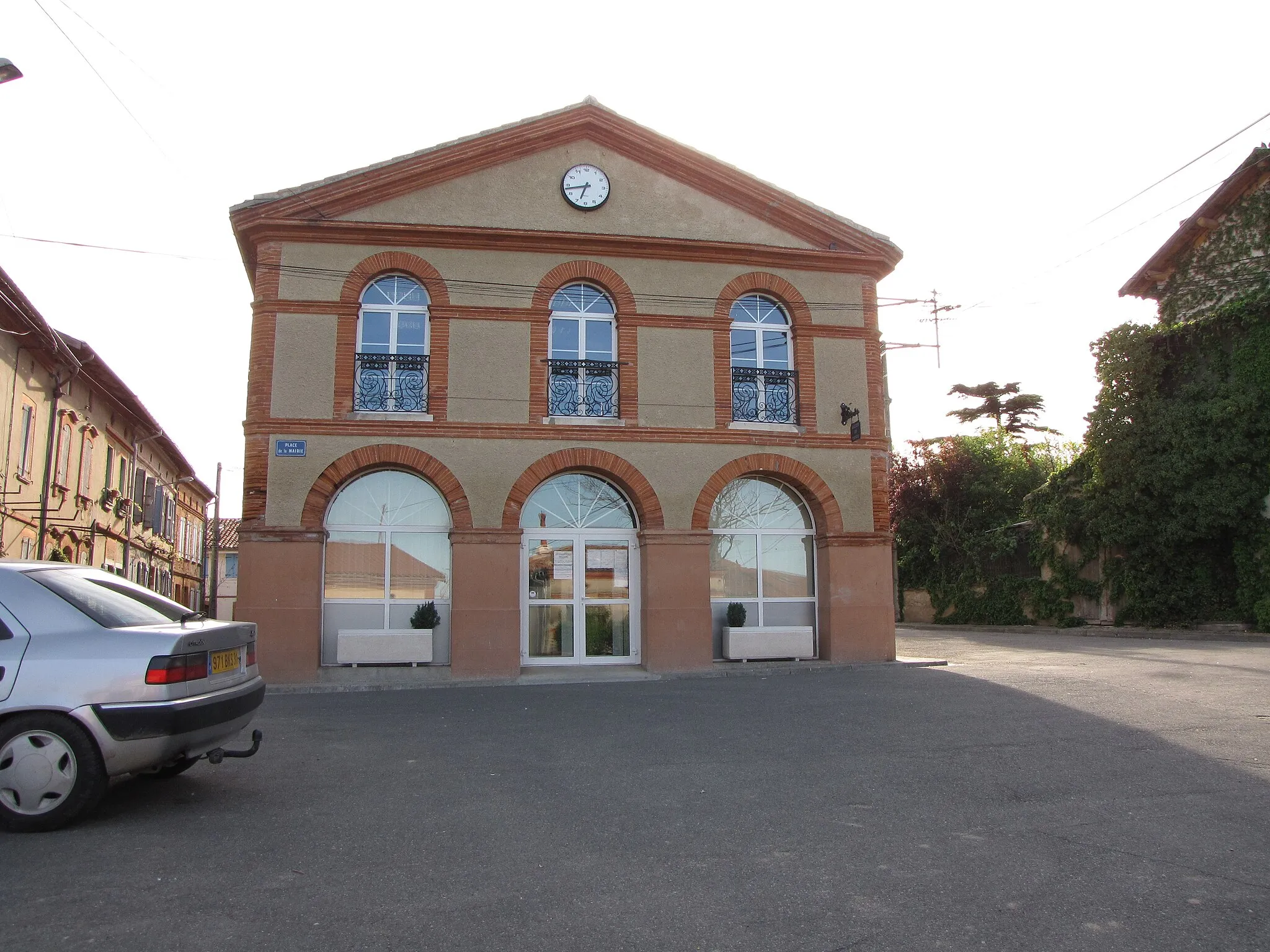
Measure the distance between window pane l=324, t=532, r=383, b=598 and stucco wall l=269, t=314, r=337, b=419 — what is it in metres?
1.89

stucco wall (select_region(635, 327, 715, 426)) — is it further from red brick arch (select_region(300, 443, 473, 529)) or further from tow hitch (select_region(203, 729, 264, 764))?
tow hitch (select_region(203, 729, 264, 764))

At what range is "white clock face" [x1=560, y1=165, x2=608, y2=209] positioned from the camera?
15.8 m

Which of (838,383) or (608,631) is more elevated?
(838,383)

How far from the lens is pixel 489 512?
48.2 ft

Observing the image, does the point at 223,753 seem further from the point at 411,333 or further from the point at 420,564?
the point at 411,333

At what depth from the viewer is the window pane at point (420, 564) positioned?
14.8m

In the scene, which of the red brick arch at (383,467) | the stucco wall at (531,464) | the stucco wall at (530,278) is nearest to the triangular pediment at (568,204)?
the stucco wall at (530,278)

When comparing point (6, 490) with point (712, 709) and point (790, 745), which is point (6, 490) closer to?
point (712, 709)

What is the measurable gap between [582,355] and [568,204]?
8.19ft

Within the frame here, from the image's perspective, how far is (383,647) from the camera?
1428 centimetres

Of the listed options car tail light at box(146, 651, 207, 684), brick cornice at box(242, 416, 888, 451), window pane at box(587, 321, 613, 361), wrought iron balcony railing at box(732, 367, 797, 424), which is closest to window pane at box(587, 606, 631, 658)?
brick cornice at box(242, 416, 888, 451)

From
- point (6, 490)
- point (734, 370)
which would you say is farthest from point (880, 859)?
point (6, 490)

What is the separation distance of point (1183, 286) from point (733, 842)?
1021 inches

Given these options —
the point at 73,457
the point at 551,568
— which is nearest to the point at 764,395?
the point at 551,568
